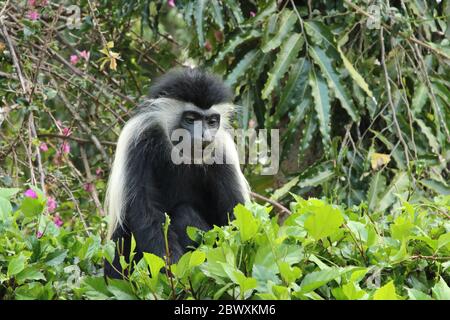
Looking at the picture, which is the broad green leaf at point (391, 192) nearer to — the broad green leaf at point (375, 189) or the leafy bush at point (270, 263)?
the broad green leaf at point (375, 189)

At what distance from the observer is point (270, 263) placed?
218 centimetres

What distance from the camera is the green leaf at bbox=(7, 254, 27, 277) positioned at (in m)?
2.27

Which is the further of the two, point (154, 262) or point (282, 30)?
point (282, 30)

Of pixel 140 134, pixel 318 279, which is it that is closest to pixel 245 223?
pixel 318 279

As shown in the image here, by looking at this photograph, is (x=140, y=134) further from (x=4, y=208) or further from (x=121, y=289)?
(x=121, y=289)

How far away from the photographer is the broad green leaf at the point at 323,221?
221 cm

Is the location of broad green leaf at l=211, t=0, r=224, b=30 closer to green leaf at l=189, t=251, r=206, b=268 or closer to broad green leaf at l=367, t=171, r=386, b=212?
broad green leaf at l=367, t=171, r=386, b=212

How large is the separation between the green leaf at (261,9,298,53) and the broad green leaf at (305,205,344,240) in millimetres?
1965

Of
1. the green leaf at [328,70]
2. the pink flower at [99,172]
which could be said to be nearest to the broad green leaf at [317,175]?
the green leaf at [328,70]

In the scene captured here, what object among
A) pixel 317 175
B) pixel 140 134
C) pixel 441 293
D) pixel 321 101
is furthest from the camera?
pixel 317 175

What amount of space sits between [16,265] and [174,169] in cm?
161

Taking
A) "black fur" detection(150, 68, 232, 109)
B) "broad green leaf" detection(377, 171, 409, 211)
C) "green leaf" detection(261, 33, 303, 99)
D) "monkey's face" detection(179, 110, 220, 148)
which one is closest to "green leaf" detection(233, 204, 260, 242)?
"monkey's face" detection(179, 110, 220, 148)

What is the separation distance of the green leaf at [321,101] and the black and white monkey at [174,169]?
0.45 meters

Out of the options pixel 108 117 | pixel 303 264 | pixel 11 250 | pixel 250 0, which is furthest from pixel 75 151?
pixel 303 264
